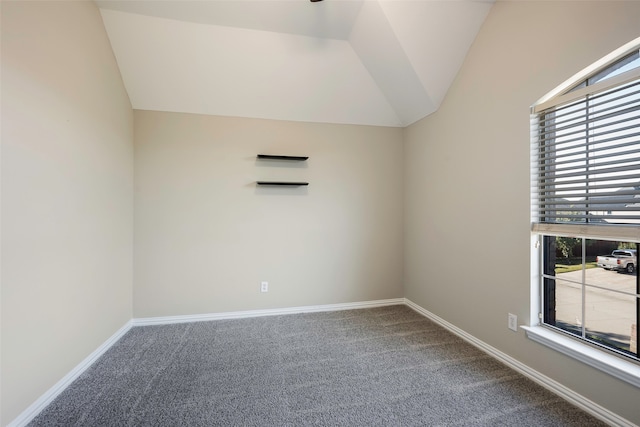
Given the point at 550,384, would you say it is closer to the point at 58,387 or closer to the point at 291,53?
the point at 58,387

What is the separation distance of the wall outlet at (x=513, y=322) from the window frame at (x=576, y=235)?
0.26ft

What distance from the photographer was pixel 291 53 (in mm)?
2693

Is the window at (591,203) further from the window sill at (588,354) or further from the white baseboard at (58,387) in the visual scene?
the white baseboard at (58,387)

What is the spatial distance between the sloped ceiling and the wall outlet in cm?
208

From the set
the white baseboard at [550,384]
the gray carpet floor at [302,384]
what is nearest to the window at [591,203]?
the white baseboard at [550,384]

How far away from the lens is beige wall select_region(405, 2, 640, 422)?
158 cm

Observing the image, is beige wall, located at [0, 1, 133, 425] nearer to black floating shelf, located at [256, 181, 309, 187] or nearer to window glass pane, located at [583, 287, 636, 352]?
black floating shelf, located at [256, 181, 309, 187]

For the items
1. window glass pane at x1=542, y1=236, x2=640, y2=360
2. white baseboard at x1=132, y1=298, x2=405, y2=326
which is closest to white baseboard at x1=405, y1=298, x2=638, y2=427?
window glass pane at x1=542, y1=236, x2=640, y2=360

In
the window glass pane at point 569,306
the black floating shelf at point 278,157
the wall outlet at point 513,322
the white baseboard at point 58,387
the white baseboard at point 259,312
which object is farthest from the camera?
the black floating shelf at point 278,157

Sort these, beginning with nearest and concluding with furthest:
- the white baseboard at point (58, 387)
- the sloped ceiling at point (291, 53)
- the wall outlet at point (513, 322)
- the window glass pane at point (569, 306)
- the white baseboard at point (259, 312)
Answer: the white baseboard at point (58, 387), the window glass pane at point (569, 306), the wall outlet at point (513, 322), the sloped ceiling at point (291, 53), the white baseboard at point (259, 312)

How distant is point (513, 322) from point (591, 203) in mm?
998

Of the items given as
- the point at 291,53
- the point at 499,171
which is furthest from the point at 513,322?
the point at 291,53

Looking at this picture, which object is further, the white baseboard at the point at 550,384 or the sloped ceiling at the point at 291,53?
the sloped ceiling at the point at 291,53

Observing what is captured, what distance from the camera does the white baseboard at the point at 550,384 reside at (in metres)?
1.49
